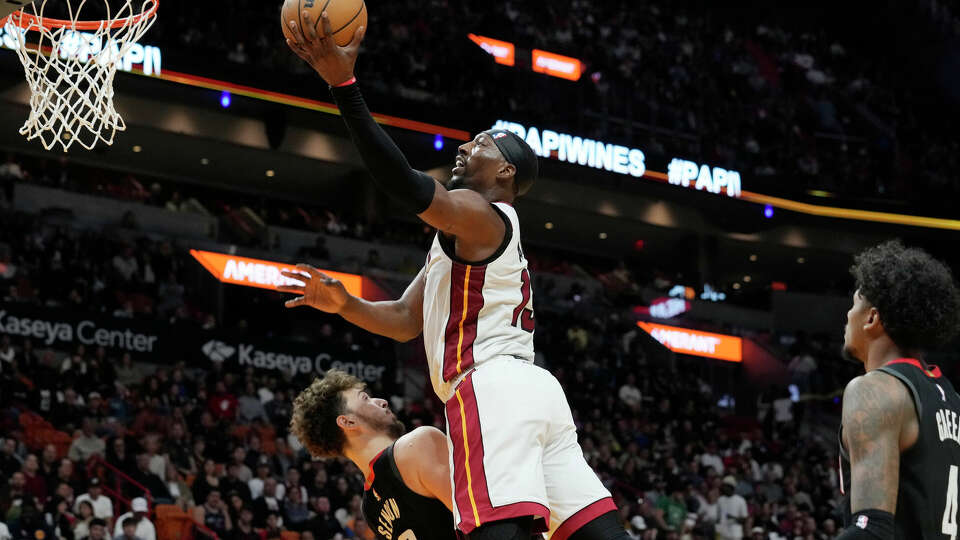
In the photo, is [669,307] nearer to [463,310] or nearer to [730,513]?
[730,513]

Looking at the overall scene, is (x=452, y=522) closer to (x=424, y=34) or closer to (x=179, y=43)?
(x=179, y=43)

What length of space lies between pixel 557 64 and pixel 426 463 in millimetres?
22284

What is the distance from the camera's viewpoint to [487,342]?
4.36 m

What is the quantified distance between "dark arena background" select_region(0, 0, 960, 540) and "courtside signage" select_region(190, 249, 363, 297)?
0.04 m

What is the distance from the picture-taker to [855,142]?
29281 millimetres

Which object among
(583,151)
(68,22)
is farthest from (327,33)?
(583,151)

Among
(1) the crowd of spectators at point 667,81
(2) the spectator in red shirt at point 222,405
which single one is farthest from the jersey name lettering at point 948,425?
(1) the crowd of spectators at point 667,81

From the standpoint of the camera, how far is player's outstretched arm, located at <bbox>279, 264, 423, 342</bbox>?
4816 millimetres

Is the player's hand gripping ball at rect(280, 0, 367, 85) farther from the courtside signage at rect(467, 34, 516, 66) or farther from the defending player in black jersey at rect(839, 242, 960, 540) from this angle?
the courtside signage at rect(467, 34, 516, 66)

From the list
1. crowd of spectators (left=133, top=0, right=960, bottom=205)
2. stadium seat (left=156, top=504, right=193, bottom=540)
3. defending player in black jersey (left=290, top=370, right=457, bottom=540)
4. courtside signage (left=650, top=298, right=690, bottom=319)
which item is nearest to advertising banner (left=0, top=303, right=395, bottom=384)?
stadium seat (left=156, top=504, right=193, bottom=540)

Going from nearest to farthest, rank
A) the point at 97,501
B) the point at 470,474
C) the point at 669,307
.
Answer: the point at 470,474 → the point at 97,501 → the point at 669,307

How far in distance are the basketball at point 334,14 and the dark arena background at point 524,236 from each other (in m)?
8.01

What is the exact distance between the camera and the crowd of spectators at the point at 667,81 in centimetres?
2253

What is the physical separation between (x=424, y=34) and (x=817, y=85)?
11.3m
